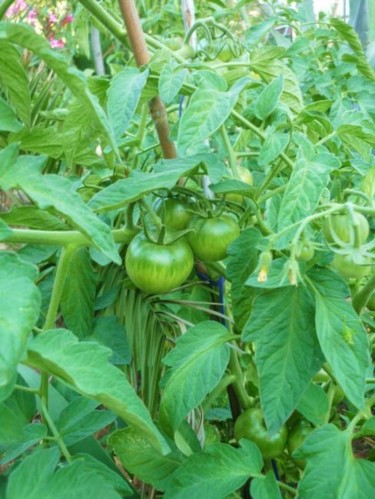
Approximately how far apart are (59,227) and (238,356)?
14.4 inches

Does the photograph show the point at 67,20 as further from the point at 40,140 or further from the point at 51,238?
the point at 51,238

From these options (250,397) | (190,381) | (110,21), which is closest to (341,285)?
(190,381)

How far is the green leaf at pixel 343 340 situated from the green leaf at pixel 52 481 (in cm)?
24

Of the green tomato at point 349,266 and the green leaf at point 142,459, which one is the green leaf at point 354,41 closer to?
the green tomato at point 349,266

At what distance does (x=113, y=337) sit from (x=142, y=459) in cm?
17

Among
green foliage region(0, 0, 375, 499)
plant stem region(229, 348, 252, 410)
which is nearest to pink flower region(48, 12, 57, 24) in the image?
green foliage region(0, 0, 375, 499)

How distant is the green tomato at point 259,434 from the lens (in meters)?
0.79

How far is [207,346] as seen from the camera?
72 centimetres

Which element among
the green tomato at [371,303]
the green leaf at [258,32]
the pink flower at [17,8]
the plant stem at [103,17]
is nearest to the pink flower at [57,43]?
the pink flower at [17,8]

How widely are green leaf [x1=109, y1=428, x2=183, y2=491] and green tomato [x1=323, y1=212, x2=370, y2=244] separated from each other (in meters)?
0.35

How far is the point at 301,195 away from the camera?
23.5 inches

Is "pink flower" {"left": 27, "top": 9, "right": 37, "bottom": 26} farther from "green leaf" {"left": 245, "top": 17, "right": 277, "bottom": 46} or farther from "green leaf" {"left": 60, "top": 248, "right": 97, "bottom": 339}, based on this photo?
"green leaf" {"left": 60, "top": 248, "right": 97, "bottom": 339}

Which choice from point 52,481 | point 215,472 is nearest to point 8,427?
point 52,481

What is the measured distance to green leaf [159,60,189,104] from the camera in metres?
0.62
